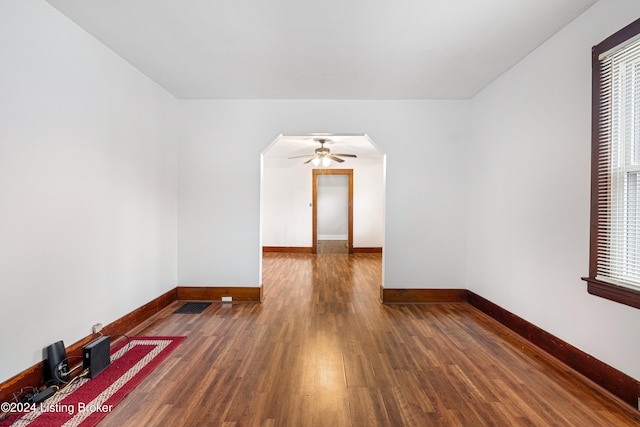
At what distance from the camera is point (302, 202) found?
848cm

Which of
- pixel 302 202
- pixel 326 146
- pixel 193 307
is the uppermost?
pixel 326 146

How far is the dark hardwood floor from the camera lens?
1838 millimetres

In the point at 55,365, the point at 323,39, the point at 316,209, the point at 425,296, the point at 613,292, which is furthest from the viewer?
the point at 316,209

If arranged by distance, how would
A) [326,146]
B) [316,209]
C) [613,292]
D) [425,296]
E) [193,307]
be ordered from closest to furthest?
[613,292], [193,307], [425,296], [326,146], [316,209]

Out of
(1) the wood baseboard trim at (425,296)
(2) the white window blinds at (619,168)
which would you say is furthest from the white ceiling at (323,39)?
(1) the wood baseboard trim at (425,296)

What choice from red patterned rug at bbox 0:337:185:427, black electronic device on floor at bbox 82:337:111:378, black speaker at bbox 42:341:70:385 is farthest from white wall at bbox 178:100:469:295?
black speaker at bbox 42:341:70:385

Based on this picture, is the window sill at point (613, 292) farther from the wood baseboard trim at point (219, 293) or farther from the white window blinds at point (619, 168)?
the wood baseboard trim at point (219, 293)

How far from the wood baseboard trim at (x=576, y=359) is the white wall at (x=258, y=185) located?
996mm

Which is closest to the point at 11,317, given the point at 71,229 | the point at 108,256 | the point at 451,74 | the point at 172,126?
the point at 71,229

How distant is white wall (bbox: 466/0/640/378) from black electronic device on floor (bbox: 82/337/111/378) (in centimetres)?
360

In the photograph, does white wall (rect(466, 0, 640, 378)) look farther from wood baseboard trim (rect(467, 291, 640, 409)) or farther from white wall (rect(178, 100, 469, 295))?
white wall (rect(178, 100, 469, 295))

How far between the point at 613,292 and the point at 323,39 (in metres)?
2.76

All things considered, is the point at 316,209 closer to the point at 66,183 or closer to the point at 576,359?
the point at 66,183

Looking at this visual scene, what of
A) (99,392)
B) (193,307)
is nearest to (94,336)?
(99,392)
